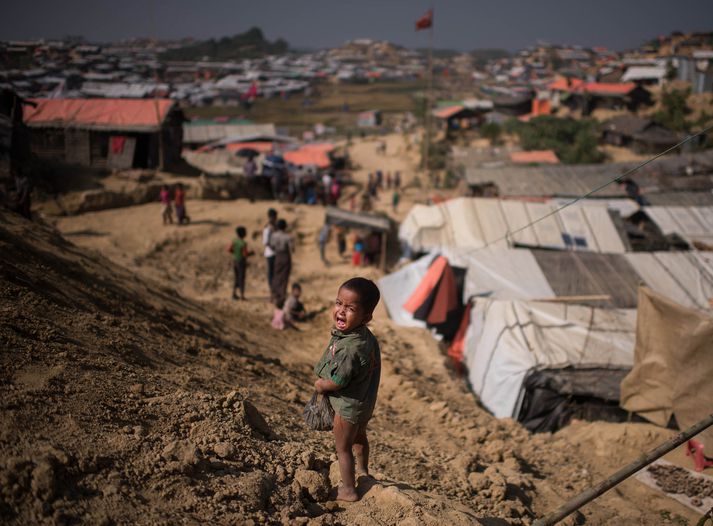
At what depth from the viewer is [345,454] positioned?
9.25 feet

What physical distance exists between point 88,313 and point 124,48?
29.3 m

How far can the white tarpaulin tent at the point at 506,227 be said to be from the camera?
1211 cm

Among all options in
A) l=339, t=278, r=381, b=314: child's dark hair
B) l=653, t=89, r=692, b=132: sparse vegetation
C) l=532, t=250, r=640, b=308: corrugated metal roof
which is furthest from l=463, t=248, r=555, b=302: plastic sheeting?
l=653, t=89, r=692, b=132: sparse vegetation

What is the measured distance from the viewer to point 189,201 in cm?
1598

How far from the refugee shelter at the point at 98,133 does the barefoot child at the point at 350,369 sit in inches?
678

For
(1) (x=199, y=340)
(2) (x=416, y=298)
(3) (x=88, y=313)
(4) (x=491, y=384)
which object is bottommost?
(4) (x=491, y=384)

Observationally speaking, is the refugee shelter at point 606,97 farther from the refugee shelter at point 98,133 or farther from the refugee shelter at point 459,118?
the refugee shelter at point 98,133

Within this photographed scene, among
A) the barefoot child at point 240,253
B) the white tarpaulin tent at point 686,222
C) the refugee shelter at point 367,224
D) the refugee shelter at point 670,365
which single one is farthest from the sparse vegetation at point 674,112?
the barefoot child at point 240,253

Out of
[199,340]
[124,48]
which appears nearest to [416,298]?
[199,340]

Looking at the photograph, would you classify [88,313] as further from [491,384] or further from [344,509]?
[491,384]

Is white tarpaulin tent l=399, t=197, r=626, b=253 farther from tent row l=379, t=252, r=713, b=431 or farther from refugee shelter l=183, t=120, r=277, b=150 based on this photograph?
refugee shelter l=183, t=120, r=277, b=150

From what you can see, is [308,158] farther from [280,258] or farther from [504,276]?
[280,258]

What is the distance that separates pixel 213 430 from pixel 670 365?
5138mm

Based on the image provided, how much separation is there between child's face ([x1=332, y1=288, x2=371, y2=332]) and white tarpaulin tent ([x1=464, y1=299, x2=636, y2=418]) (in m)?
4.98
